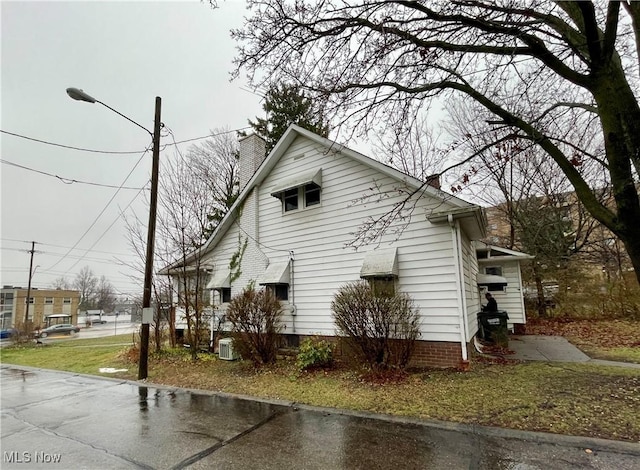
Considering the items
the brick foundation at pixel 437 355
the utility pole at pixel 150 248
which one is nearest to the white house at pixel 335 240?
the brick foundation at pixel 437 355

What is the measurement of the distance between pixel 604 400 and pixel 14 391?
534 inches

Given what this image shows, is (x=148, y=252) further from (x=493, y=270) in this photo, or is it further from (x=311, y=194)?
(x=493, y=270)

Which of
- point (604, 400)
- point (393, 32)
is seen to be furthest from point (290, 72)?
point (604, 400)

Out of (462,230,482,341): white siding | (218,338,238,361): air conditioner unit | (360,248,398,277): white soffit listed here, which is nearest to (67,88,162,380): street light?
(218,338,238,361): air conditioner unit

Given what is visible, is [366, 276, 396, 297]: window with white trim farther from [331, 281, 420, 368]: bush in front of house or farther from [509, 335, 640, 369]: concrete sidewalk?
[509, 335, 640, 369]: concrete sidewalk

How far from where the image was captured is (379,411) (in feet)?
18.3

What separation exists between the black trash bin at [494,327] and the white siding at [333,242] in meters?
3.18

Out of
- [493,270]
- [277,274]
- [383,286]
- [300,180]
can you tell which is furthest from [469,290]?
[493,270]

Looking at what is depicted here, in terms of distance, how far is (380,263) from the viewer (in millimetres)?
8609

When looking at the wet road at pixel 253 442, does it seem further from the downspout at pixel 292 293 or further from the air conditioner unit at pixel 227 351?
the downspout at pixel 292 293

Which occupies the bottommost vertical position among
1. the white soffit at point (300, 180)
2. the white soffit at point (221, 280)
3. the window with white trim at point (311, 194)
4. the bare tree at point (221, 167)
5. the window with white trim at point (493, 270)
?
the white soffit at point (221, 280)

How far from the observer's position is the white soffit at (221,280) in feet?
40.0

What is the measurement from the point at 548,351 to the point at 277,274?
892cm

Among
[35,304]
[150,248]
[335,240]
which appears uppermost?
[335,240]
